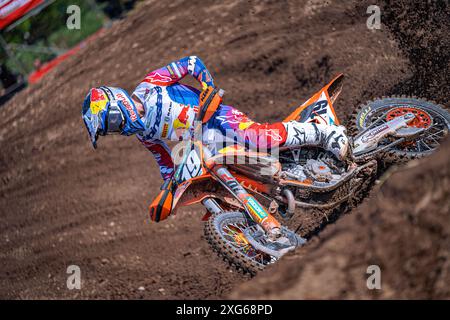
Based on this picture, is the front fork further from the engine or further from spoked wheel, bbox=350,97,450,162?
spoked wheel, bbox=350,97,450,162

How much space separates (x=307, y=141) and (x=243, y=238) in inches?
45.2

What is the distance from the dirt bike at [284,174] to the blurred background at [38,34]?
8.16 metres

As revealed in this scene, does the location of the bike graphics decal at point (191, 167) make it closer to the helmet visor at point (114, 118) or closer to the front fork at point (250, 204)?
the front fork at point (250, 204)

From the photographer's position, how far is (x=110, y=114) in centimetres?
411

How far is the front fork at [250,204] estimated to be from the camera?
13.6ft

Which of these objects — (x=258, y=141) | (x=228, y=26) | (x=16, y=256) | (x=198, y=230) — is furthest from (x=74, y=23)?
(x=258, y=141)

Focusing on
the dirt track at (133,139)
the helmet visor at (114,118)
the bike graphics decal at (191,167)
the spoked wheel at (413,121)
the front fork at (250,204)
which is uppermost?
the helmet visor at (114,118)

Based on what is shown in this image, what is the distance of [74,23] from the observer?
11.6 metres

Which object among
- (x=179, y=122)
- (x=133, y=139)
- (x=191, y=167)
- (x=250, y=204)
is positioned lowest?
(x=133, y=139)

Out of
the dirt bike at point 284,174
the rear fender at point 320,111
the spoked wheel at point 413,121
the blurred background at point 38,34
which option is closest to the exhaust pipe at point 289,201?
the dirt bike at point 284,174

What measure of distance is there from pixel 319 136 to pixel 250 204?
1.05 metres

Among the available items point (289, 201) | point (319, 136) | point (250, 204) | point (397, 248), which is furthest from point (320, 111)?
point (397, 248)

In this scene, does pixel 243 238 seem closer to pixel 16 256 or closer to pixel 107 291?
pixel 107 291

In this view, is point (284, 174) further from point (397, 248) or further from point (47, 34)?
A: point (47, 34)
